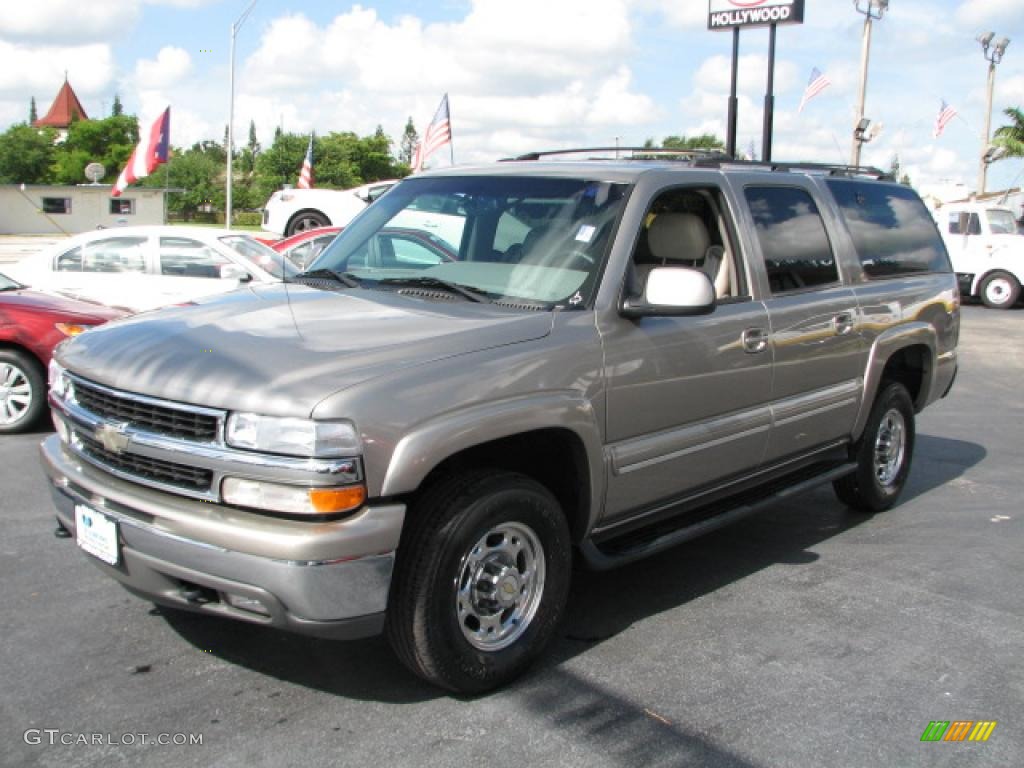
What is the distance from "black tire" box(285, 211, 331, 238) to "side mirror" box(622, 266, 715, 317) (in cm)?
1675

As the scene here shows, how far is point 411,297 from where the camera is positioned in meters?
4.20

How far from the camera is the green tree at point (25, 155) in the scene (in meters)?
83.6

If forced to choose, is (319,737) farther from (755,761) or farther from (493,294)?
(493,294)

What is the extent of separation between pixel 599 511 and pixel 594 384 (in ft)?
1.71

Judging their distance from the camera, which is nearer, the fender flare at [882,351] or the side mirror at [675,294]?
→ the side mirror at [675,294]

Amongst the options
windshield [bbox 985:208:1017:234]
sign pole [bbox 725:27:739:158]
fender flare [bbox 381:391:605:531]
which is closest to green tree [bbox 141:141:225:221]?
sign pole [bbox 725:27:739:158]

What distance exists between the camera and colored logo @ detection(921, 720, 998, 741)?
11.4ft

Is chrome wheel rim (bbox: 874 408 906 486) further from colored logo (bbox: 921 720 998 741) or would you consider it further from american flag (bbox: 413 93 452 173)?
american flag (bbox: 413 93 452 173)

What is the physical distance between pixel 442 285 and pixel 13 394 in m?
4.80

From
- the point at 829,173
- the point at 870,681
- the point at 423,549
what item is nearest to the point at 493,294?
the point at 423,549

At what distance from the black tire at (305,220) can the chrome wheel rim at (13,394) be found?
12743mm

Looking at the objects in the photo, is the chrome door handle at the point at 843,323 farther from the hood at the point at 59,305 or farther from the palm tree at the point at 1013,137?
the palm tree at the point at 1013,137

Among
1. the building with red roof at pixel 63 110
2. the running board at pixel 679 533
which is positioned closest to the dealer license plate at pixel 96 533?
Answer: the running board at pixel 679 533

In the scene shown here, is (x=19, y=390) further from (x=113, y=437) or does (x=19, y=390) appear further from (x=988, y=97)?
(x=988, y=97)
